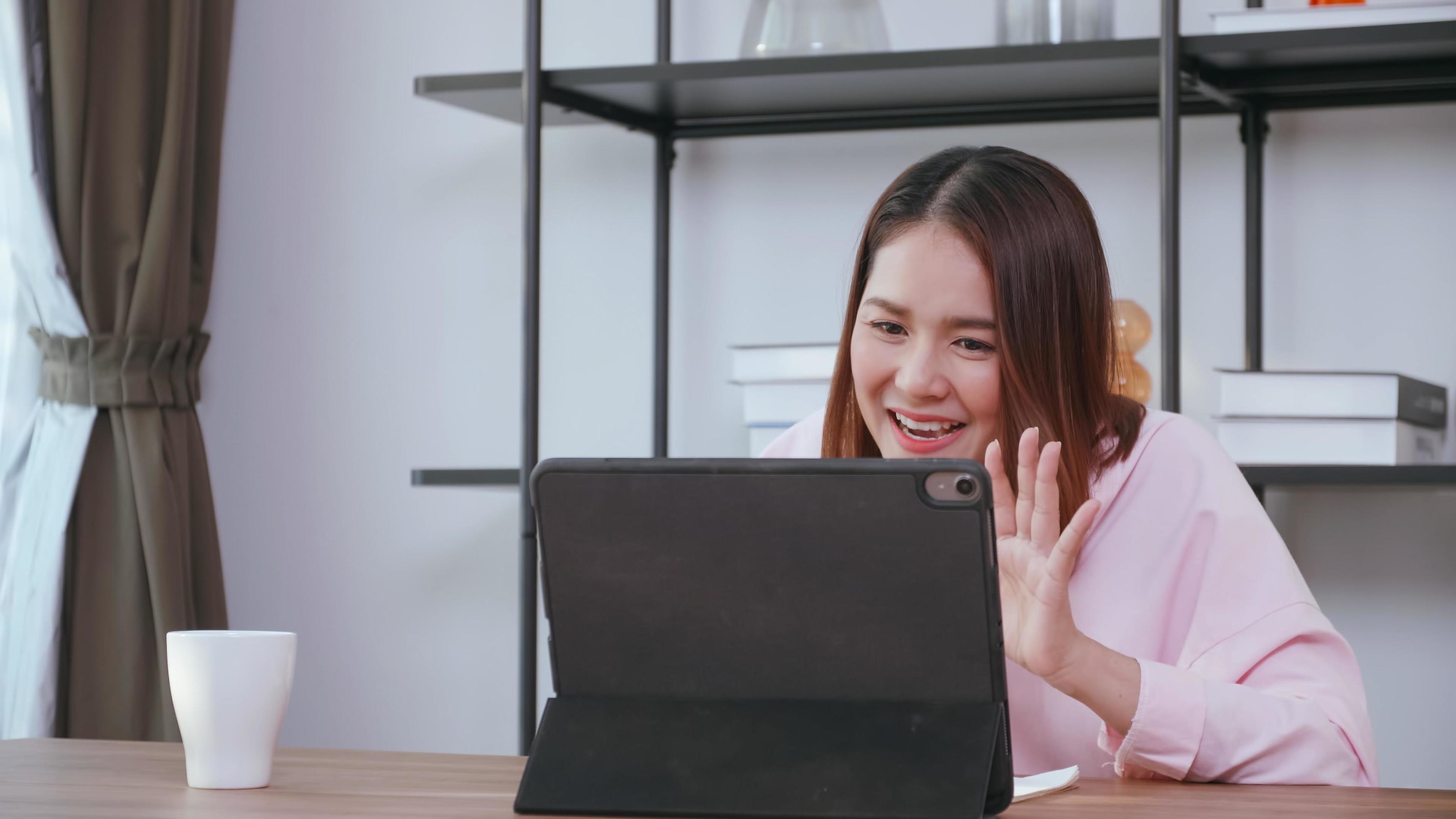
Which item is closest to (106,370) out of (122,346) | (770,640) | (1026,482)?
(122,346)

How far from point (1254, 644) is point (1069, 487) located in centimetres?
22

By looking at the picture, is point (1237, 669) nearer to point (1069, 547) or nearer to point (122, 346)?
point (1069, 547)

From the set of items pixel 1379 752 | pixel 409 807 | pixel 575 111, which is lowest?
pixel 1379 752

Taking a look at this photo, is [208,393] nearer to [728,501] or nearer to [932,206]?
[932,206]

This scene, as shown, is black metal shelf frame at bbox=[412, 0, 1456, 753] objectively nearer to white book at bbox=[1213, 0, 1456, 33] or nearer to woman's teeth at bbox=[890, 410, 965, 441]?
white book at bbox=[1213, 0, 1456, 33]

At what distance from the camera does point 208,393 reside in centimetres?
238

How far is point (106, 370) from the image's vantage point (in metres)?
2.01

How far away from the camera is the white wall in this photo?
1887 millimetres

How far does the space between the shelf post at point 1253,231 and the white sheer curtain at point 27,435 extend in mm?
1499

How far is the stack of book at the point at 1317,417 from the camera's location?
1.61 meters

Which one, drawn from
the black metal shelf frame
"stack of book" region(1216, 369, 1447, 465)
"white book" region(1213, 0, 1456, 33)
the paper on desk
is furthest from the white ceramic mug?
"white book" region(1213, 0, 1456, 33)

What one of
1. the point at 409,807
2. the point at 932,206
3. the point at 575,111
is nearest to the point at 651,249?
the point at 575,111

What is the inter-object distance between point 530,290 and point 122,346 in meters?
0.61

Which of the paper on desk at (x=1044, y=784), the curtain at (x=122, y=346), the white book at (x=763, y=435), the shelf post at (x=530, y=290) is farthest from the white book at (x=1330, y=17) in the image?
the curtain at (x=122, y=346)
